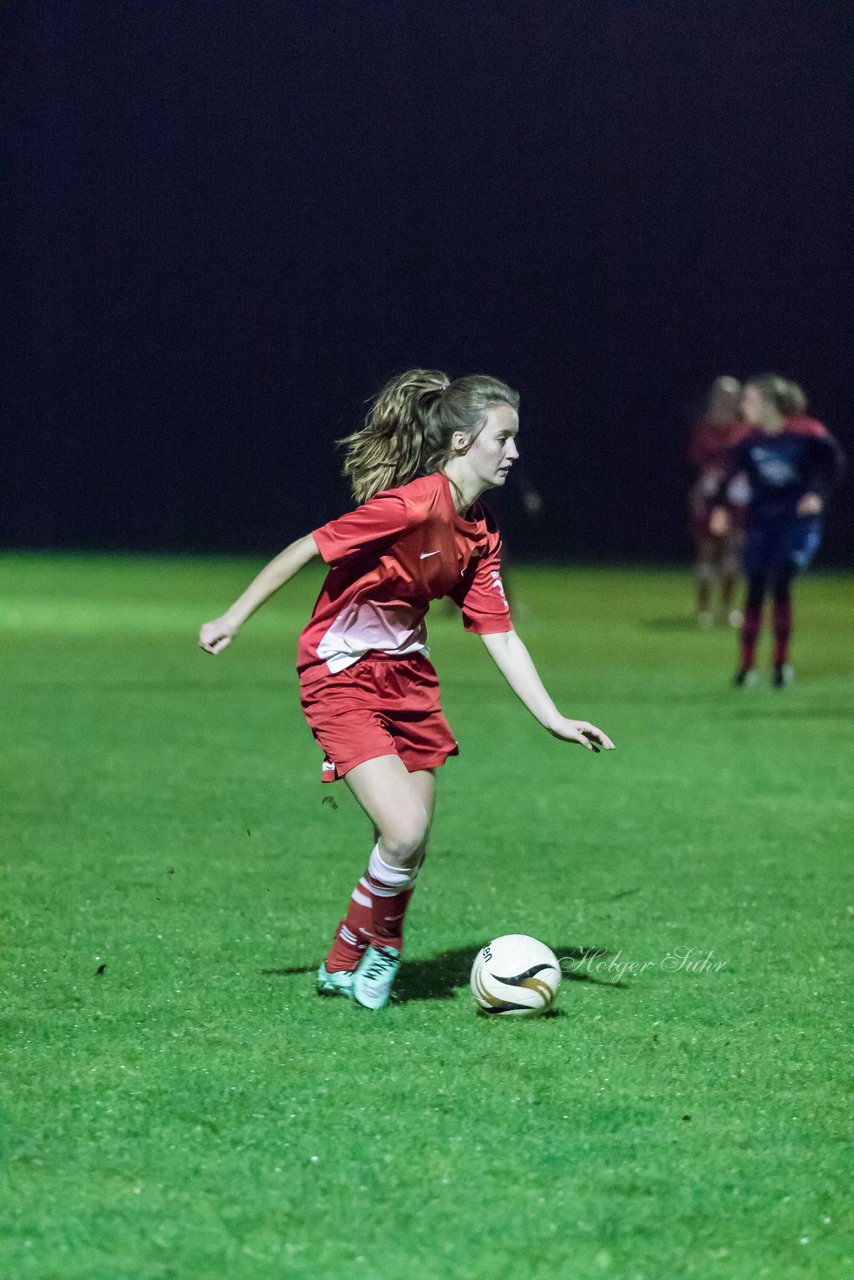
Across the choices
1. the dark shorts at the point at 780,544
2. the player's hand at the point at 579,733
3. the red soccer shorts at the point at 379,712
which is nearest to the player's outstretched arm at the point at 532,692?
the player's hand at the point at 579,733

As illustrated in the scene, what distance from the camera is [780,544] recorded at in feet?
38.6

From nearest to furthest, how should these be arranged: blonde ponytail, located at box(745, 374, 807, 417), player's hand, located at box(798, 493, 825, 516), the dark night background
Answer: player's hand, located at box(798, 493, 825, 516) < blonde ponytail, located at box(745, 374, 807, 417) < the dark night background

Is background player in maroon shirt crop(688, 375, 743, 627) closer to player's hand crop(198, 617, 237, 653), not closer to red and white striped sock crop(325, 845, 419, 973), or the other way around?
red and white striped sock crop(325, 845, 419, 973)

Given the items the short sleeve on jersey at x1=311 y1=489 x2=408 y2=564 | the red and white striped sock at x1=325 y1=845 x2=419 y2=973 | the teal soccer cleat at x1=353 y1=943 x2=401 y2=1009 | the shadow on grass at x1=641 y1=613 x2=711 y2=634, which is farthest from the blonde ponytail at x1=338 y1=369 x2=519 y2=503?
the shadow on grass at x1=641 y1=613 x2=711 y2=634

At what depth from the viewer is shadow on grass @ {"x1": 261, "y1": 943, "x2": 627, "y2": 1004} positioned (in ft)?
15.3

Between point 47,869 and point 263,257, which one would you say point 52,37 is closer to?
point 263,257

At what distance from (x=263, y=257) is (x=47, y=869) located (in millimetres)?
22554

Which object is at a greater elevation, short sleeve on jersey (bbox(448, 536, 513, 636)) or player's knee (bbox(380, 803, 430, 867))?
short sleeve on jersey (bbox(448, 536, 513, 636))

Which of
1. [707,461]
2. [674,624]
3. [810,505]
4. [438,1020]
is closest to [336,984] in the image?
[438,1020]

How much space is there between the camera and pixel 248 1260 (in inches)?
113

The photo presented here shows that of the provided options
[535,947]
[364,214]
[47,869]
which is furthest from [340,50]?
[535,947]

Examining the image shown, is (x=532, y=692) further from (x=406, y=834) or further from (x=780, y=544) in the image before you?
(x=780, y=544)

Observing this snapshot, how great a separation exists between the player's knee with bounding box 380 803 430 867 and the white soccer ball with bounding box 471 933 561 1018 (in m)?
0.31

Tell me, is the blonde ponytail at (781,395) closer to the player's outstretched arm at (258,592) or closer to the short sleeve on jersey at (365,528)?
the short sleeve on jersey at (365,528)
